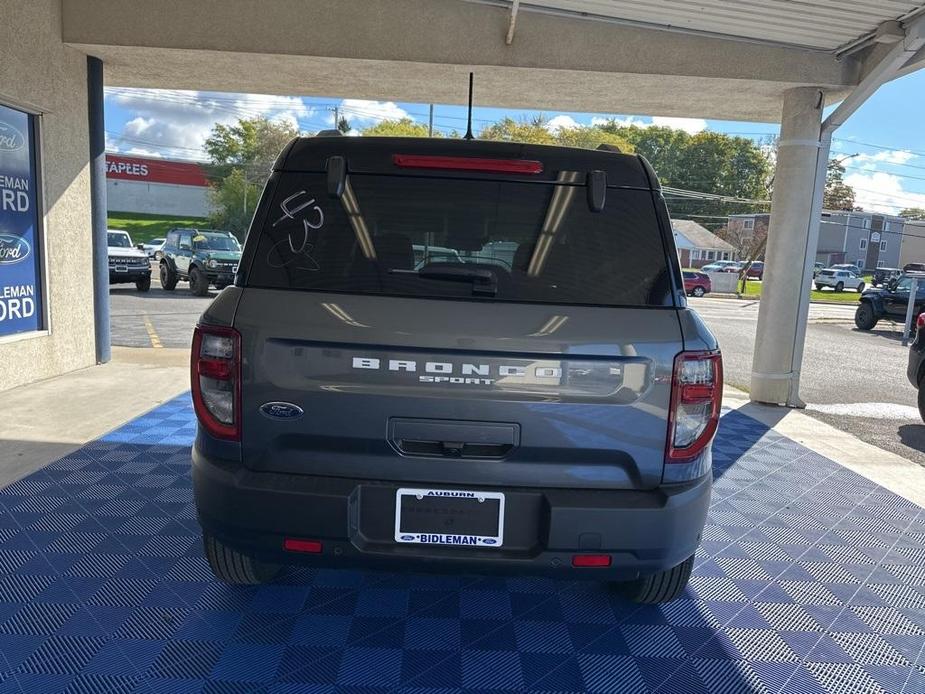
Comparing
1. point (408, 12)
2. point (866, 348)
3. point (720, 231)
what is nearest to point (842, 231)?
point (720, 231)

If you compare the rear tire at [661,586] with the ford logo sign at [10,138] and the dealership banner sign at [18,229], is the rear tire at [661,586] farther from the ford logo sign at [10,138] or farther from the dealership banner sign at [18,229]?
the ford logo sign at [10,138]

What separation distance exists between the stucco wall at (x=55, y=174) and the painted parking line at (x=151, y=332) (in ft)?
6.96

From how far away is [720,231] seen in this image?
245 feet

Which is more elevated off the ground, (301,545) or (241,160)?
(241,160)

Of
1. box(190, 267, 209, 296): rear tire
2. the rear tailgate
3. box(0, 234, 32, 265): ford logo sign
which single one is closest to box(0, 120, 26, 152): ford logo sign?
box(0, 234, 32, 265): ford logo sign

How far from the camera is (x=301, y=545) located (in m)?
2.15

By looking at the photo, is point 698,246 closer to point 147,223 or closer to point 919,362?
point 147,223

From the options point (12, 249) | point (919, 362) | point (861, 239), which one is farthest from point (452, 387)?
point (861, 239)

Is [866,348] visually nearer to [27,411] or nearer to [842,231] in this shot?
[27,411]

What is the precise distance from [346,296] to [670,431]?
1145mm

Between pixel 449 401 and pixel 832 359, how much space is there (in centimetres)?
1218

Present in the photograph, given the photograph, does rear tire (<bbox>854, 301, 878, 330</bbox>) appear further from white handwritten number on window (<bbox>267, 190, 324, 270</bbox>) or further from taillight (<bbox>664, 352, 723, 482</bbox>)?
white handwritten number on window (<bbox>267, 190, 324, 270</bbox>)

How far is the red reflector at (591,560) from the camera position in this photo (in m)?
2.12

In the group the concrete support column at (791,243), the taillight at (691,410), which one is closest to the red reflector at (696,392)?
the taillight at (691,410)
